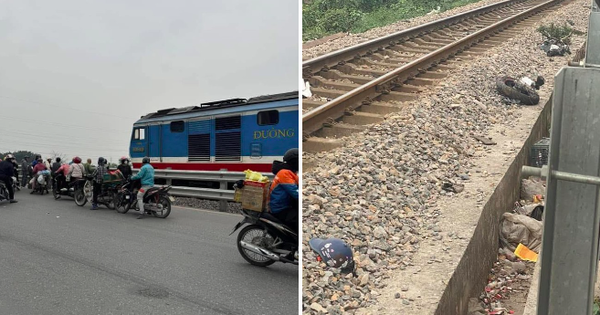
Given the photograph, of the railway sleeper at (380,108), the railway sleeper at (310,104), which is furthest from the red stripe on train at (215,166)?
the railway sleeper at (310,104)

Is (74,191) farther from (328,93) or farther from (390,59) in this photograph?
(328,93)

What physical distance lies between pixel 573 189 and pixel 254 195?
2862 millimetres

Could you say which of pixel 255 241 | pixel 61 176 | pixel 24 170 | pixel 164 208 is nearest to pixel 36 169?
pixel 24 170

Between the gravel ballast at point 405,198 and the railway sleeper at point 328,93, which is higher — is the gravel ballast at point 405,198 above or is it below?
Result: below

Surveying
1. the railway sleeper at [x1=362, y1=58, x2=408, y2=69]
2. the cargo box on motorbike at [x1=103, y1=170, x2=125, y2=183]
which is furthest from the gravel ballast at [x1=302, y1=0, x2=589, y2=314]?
the cargo box on motorbike at [x1=103, y1=170, x2=125, y2=183]

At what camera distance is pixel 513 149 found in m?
4.22

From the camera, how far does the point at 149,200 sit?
7.33 m

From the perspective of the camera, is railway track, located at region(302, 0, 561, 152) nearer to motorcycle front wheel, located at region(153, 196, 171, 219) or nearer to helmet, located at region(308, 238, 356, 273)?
helmet, located at region(308, 238, 356, 273)

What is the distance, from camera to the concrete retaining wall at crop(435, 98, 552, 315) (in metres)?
2.57

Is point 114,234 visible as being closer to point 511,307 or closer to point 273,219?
point 273,219

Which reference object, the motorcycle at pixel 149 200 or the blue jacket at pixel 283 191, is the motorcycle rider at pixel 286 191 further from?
the motorcycle at pixel 149 200

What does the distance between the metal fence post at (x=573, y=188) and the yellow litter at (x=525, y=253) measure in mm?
2328

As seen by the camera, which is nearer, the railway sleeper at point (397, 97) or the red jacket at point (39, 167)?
the railway sleeper at point (397, 97)

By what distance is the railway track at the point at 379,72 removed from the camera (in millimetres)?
3594
